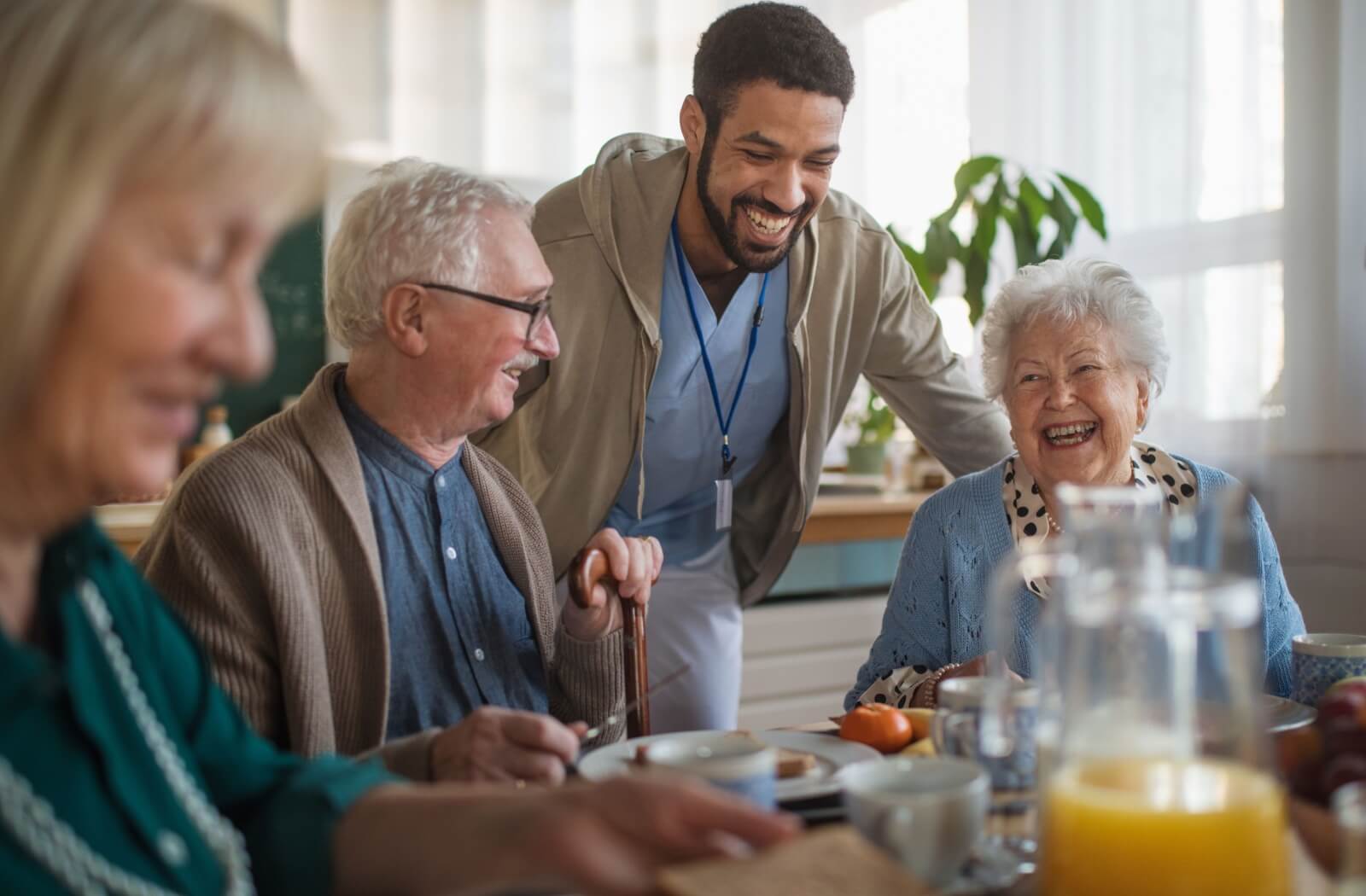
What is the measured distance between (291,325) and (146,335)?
2969mm

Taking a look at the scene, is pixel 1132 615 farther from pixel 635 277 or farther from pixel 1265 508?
pixel 1265 508

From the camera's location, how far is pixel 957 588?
1.78 meters

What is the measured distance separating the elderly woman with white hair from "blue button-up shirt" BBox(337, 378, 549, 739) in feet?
1.64

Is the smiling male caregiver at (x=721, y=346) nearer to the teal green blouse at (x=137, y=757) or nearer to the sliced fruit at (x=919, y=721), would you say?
the sliced fruit at (x=919, y=721)

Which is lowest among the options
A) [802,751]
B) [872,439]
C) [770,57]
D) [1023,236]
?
[802,751]

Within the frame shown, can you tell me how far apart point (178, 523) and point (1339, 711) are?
3.66 ft

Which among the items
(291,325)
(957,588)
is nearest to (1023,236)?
(957,588)

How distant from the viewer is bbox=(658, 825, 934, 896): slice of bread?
2.27 feet

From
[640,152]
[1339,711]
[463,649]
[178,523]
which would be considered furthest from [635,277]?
[1339,711]

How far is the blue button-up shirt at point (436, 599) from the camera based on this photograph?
1.48 meters

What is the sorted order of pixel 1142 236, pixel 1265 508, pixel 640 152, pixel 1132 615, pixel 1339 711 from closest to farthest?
pixel 1132 615 < pixel 1339 711 < pixel 640 152 < pixel 1265 508 < pixel 1142 236

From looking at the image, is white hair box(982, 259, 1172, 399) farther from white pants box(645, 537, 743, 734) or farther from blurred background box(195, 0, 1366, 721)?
blurred background box(195, 0, 1366, 721)

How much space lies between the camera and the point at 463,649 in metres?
1.52

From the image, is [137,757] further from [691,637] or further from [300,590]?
[691,637]
